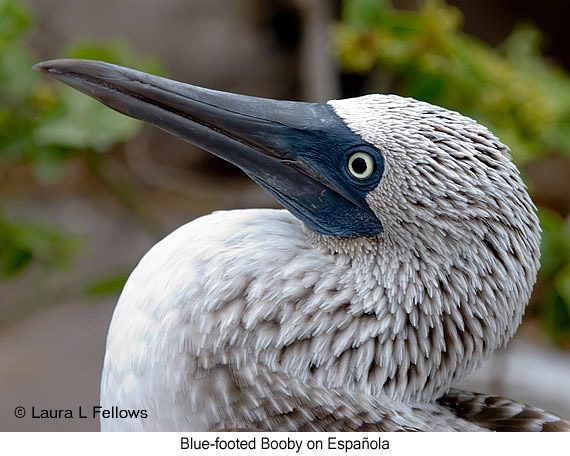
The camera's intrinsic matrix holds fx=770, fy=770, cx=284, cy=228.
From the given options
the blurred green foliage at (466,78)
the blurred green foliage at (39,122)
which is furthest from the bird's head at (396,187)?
the blurred green foliage at (466,78)

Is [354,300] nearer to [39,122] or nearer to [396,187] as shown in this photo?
[396,187]

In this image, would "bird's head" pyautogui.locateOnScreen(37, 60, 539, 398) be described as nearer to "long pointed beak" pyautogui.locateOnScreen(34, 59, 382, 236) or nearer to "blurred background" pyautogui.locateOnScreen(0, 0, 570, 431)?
"long pointed beak" pyautogui.locateOnScreen(34, 59, 382, 236)

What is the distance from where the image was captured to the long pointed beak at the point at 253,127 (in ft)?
4.95

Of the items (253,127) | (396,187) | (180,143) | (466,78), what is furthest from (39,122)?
(180,143)

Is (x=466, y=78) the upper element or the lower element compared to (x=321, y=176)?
upper

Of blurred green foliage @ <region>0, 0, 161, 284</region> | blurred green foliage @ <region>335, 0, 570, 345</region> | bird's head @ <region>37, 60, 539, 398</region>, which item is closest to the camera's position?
bird's head @ <region>37, 60, 539, 398</region>

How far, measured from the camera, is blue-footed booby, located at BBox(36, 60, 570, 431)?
57.9 inches

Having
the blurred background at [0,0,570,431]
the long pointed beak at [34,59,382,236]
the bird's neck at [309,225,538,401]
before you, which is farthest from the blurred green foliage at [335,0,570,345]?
the long pointed beak at [34,59,382,236]

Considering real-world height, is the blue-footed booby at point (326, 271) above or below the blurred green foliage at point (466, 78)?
below

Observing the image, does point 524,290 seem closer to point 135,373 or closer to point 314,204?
point 314,204

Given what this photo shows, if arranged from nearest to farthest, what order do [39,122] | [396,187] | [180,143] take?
[396,187] < [39,122] < [180,143]

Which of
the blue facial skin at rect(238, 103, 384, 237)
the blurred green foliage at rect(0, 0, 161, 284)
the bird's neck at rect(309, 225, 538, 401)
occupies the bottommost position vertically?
the bird's neck at rect(309, 225, 538, 401)

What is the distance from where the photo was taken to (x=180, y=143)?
6.01 metres

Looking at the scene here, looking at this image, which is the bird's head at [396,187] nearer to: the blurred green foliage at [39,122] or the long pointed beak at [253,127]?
the long pointed beak at [253,127]
